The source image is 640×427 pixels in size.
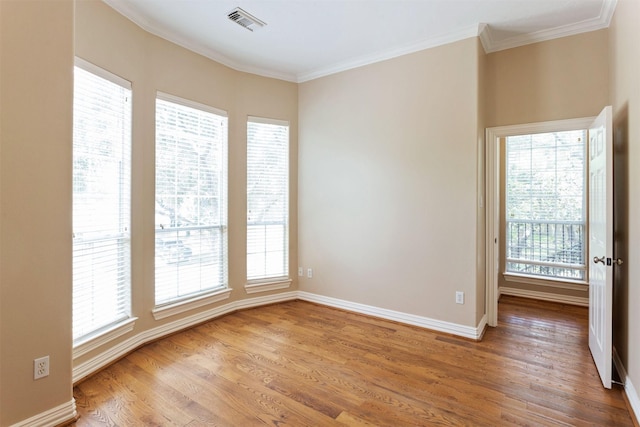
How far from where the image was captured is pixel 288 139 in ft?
14.0

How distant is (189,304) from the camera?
11.1 ft

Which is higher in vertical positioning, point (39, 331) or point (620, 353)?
point (39, 331)

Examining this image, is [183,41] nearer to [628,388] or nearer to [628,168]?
[628,168]

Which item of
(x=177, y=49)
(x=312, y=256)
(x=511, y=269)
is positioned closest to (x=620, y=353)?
(x=511, y=269)

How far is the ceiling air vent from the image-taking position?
2.80 m

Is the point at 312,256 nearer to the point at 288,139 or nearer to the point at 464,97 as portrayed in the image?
the point at 288,139

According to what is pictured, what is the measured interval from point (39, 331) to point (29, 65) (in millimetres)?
1529

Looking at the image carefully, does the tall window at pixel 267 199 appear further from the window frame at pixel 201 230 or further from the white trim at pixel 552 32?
the white trim at pixel 552 32

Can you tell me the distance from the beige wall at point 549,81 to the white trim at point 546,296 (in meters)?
2.54

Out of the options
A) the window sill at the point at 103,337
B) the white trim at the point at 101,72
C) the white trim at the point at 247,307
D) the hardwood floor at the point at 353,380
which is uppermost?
the white trim at the point at 101,72

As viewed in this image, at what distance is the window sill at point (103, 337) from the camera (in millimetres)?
2318

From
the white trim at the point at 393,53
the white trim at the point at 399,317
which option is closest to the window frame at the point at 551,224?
the white trim at the point at 393,53

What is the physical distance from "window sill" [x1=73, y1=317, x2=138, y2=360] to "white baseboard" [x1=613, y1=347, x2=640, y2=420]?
366 centimetres

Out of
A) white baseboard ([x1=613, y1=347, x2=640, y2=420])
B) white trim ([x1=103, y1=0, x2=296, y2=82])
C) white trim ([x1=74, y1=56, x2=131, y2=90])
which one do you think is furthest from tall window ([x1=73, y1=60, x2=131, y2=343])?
white baseboard ([x1=613, y1=347, x2=640, y2=420])
